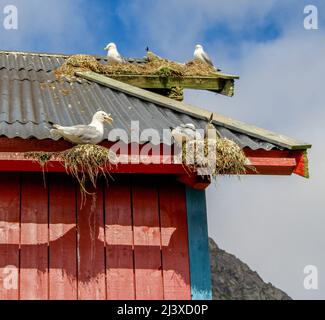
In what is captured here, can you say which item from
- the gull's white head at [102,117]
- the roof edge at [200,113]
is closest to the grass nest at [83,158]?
the gull's white head at [102,117]

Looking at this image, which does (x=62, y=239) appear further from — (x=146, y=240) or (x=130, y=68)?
(x=130, y=68)

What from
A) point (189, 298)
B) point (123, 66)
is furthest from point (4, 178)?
point (123, 66)

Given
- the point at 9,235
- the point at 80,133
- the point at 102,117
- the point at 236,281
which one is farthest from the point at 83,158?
the point at 236,281

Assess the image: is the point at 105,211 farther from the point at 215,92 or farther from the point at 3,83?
the point at 215,92

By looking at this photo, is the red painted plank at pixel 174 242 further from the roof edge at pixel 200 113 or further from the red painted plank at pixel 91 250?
the roof edge at pixel 200 113

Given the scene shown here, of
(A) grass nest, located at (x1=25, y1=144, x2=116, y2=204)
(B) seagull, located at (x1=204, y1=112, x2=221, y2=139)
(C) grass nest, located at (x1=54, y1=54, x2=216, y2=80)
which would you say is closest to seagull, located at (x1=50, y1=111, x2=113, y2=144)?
(A) grass nest, located at (x1=25, y1=144, x2=116, y2=204)

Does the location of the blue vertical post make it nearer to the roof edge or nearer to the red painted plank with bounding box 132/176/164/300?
the red painted plank with bounding box 132/176/164/300

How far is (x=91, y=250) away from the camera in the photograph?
23.5ft

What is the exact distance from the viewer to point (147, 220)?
7.38 metres

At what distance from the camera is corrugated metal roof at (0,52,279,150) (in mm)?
7309

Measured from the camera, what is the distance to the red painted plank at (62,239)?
23.0 feet

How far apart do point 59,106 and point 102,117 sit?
97 cm

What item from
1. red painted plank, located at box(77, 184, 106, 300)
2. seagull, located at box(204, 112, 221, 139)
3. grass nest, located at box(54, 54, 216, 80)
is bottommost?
red painted plank, located at box(77, 184, 106, 300)

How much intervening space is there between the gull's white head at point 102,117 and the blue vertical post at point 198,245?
2.93 ft
